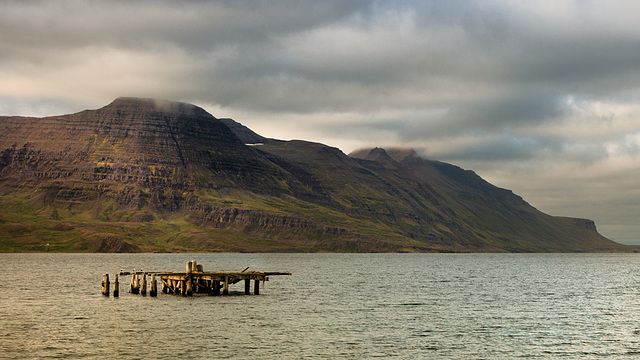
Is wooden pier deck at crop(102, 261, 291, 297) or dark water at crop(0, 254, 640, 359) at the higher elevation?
wooden pier deck at crop(102, 261, 291, 297)

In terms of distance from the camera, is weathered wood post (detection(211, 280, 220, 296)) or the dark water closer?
the dark water

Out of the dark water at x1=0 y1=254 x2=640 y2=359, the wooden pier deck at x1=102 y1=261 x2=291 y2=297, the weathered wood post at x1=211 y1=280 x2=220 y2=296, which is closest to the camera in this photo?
the dark water at x1=0 y1=254 x2=640 y2=359

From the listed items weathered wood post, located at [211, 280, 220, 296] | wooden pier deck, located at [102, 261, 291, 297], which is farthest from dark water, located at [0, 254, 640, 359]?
weathered wood post, located at [211, 280, 220, 296]

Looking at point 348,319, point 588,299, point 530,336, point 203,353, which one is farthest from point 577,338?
point 588,299

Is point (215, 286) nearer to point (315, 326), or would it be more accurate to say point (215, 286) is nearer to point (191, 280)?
point (191, 280)

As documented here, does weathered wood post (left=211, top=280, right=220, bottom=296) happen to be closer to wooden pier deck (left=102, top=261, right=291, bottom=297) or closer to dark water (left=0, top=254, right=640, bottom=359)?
wooden pier deck (left=102, top=261, right=291, bottom=297)

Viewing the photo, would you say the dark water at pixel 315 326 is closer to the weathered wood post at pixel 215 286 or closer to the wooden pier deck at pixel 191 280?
the wooden pier deck at pixel 191 280

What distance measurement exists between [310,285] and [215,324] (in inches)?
2472

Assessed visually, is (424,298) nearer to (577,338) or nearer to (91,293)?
(577,338)

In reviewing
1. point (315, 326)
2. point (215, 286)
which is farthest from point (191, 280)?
point (315, 326)

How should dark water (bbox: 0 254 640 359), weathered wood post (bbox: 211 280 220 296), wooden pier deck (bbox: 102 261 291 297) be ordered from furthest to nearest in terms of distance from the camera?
weathered wood post (bbox: 211 280 220 296) < wooden pier deck (bbox: 102 261 291 297) < dark water (bbox: 0 254 640 359)

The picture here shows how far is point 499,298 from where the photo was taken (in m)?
103

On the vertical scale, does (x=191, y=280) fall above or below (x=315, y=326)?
above

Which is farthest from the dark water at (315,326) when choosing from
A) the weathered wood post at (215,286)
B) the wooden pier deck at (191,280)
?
the weathered wood post at (215,286)
